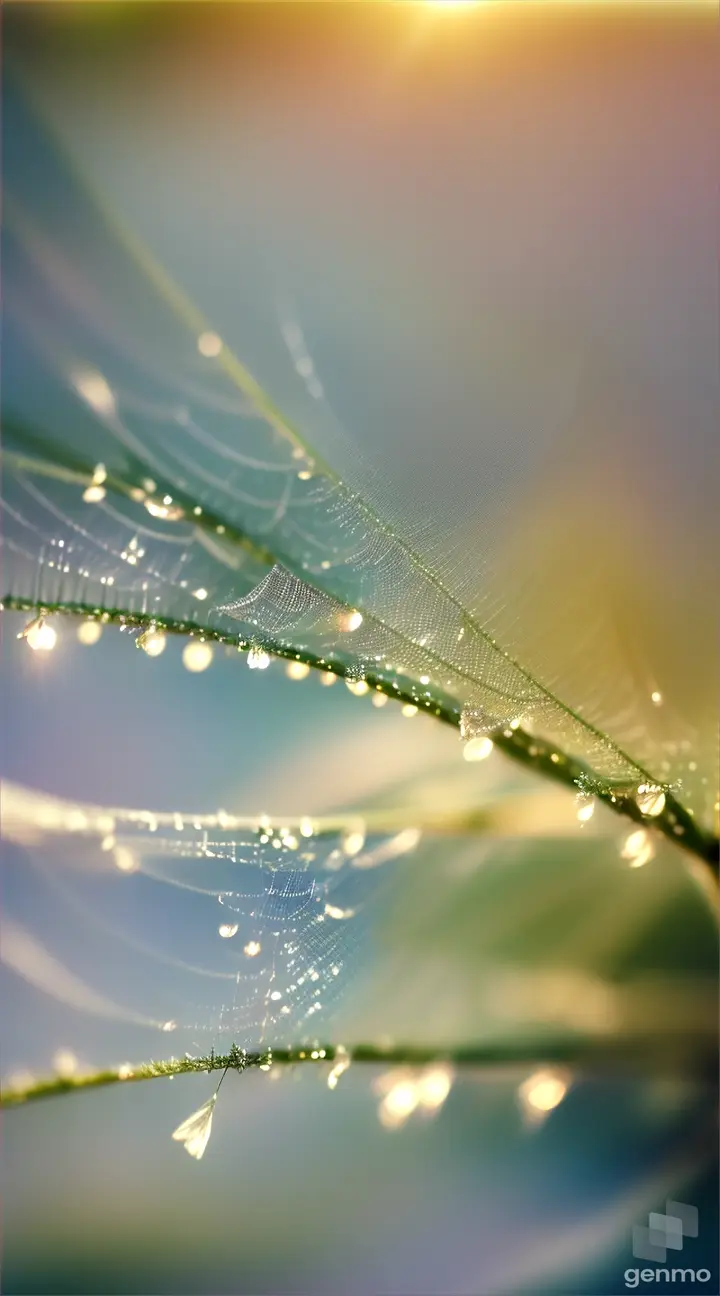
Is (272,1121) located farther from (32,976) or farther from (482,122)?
(482,122)

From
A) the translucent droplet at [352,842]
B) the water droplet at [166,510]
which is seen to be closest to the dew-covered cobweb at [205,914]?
the translucent droplet at [352,842]

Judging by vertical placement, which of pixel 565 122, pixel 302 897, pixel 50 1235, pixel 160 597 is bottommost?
pixel 50 1235

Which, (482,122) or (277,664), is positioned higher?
(482,122)

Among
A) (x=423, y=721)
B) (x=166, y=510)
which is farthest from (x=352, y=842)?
(x=166, y=510)

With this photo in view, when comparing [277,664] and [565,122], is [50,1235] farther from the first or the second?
[565,122]

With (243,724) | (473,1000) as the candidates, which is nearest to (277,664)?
(243,724)

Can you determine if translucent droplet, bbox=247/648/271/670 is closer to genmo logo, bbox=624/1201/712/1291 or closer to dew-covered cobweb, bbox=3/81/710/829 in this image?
dew-covered cobweb, bbox=3/81/710/829

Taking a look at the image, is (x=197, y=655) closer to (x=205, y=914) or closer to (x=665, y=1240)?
(x=205, y=914)
